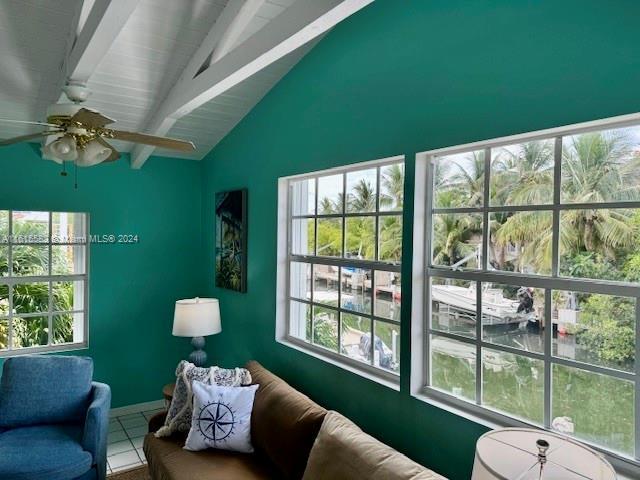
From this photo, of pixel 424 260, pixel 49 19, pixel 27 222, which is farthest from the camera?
pixel 27 222

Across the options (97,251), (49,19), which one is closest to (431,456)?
(49,19)

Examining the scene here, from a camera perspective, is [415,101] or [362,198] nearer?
[415,101]

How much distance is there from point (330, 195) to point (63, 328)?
287cm

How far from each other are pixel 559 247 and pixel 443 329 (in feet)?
2.32

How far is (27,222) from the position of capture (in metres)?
3.92

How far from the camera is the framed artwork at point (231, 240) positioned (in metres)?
3.85

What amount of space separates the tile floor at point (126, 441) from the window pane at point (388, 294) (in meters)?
2.21

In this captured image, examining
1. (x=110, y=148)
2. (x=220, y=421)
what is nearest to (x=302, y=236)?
(x=220, y=421)

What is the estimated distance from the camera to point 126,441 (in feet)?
12.3

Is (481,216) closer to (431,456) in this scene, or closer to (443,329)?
(443,329)

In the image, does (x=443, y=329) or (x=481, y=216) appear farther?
(x=443, y=329)

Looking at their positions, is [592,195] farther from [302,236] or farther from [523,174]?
[302,236]

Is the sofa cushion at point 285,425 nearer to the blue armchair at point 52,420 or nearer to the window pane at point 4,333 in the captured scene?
the blue armchair at point 52,420

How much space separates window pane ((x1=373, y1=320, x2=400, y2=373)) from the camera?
254cm
